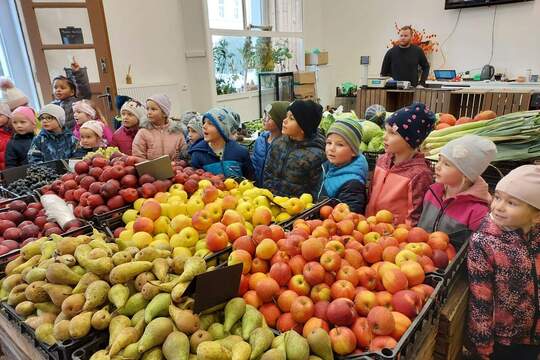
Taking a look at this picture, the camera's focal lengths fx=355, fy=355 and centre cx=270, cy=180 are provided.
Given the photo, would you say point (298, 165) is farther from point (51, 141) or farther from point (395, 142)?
point (51, 141)

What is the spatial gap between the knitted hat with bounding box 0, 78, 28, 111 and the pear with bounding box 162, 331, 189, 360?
400cm

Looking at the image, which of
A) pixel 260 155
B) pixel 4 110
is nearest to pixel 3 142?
pixel 4 110

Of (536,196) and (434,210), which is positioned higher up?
(536,196)

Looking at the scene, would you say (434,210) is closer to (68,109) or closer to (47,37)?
(68,109)

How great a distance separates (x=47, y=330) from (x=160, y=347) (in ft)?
1.23

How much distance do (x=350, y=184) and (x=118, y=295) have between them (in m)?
1.27

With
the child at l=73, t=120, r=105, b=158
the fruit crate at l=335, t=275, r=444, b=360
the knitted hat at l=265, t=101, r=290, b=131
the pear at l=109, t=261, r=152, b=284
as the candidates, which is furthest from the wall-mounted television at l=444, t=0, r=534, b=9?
the pear at l=109, t=261, r=152, b=284

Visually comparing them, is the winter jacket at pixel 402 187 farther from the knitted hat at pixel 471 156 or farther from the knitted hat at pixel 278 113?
the knitted hat at pixel 278 113

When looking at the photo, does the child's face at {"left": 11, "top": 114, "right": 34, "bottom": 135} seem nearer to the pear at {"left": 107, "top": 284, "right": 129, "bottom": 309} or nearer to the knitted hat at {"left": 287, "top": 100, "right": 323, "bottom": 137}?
the knitted hat at {"left": 287, "top": 100, "right": 323, "bottom": 137}

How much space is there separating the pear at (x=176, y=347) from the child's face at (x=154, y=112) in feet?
7.43

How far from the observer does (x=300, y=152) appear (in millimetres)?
2256

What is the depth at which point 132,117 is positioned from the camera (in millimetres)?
3121

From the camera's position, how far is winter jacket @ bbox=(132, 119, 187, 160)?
113 inches

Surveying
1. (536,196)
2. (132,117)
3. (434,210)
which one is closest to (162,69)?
(132,117)
